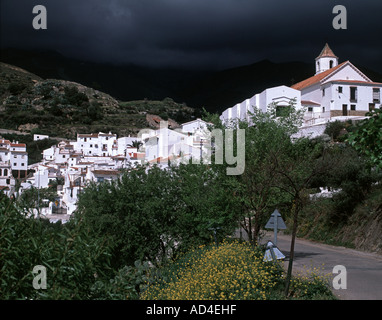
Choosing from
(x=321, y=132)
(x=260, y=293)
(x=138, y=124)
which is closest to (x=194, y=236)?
(x=260, y=293)

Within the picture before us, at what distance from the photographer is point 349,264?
1562cm

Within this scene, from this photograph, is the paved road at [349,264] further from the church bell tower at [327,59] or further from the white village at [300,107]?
the church bell tower at [327,59]

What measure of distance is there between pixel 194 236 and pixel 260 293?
7641mm

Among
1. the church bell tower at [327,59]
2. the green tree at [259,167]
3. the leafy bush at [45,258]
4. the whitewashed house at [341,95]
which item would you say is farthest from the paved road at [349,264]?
the church bell tower at [327,59]

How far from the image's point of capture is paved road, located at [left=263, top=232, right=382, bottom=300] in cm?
1088

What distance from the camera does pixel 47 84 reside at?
443ft

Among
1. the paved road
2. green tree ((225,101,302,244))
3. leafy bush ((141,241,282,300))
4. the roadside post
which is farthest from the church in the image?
leafy bush ((141,241,282,300))

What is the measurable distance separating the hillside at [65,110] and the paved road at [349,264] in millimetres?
83299

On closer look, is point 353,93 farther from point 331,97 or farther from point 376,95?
point 331,97

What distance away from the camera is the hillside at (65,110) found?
111375mm

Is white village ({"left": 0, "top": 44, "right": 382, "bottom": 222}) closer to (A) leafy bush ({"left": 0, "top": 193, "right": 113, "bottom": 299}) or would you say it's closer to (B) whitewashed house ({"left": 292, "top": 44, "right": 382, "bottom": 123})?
(B) whitewashed house ({"left": 292, "top": 44, "right": 382, "bottom": 123})

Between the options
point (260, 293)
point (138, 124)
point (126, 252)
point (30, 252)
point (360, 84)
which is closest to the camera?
point (30, 252)

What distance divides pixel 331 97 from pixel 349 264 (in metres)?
34.8
